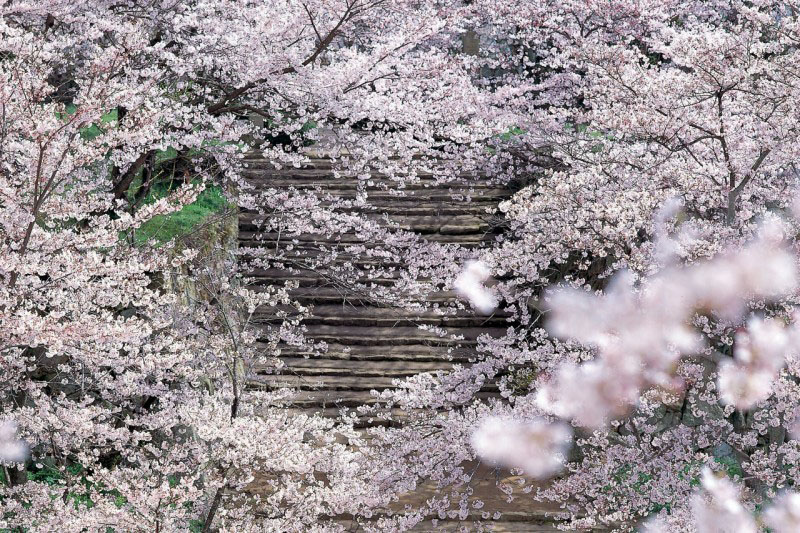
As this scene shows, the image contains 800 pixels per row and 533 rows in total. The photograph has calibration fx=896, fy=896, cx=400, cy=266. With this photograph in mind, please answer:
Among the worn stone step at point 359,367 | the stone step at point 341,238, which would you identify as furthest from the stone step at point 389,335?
the stone step at point 341,238

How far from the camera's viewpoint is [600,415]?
7988 mm

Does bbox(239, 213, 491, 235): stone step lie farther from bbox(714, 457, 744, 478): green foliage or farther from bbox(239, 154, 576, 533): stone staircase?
bbox(714, 457, 744, 478): green foliage

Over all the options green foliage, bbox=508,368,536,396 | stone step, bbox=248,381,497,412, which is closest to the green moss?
stone step, bbox=248,381,497,412

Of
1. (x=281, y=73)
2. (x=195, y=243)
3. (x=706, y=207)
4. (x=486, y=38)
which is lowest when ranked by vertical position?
(x=195, y=243)

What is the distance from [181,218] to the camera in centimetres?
1127

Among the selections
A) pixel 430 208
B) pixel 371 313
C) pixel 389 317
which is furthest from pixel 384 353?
pixel 430 208

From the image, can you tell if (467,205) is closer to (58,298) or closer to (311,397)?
(311,397)

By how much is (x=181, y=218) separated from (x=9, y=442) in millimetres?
5002

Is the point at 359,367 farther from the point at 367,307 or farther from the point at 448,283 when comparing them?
the point at 448,283

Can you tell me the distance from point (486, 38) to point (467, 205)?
6.45 metres

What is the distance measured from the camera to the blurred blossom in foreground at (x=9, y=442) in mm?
6475

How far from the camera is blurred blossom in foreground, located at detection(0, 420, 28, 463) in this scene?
6475mm

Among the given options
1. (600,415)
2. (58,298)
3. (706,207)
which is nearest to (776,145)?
(706,207)

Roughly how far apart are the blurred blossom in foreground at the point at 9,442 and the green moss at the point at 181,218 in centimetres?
331
